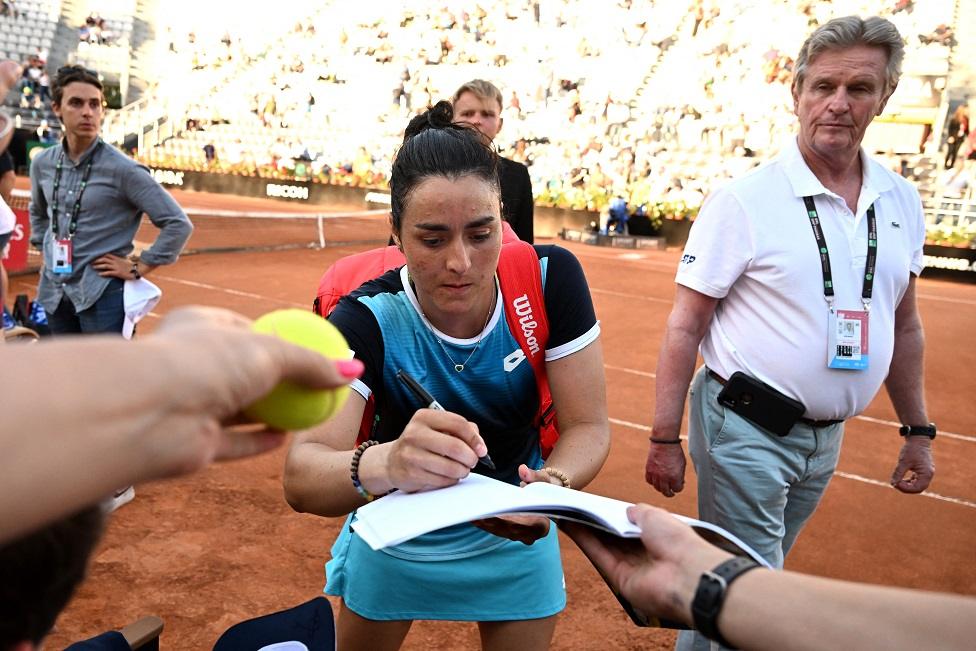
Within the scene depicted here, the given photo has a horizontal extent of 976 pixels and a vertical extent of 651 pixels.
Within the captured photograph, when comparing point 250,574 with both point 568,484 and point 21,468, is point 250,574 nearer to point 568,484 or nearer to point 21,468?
point 568,484

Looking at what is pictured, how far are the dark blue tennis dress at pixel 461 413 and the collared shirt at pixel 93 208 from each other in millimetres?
3294

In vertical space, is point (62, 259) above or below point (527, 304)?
below

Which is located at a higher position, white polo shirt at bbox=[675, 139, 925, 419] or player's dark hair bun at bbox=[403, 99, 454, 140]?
player's dark hair bun at bbox=[403, 99, 454, 140]

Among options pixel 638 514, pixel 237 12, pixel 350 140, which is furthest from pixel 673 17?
pixel 638 514

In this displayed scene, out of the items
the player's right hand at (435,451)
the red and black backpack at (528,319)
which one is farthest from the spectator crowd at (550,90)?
the player's right hand at (435,451)

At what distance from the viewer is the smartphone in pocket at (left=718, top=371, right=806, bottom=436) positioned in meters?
3.05

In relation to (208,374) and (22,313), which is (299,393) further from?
(22,313)

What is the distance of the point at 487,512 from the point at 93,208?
4361mm

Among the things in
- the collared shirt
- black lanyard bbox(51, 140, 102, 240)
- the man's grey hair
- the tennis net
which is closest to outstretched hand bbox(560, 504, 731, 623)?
the man's grey hair

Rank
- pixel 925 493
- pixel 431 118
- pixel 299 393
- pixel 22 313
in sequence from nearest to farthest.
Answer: pixel 299 393
pixel 431 118
pixel 925 493
pixel 22 313

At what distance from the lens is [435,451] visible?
178 centimetres

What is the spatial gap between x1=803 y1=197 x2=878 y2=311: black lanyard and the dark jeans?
395cm

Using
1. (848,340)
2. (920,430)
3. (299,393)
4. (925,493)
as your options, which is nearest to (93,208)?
(848,340)

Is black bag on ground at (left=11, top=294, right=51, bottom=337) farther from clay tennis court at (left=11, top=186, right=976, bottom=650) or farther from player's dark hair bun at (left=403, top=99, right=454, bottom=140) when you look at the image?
player's dark hair bun at (left=403, top=99, right=454, bottom=140)
